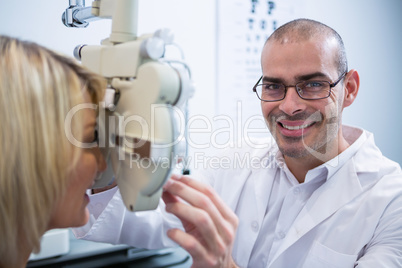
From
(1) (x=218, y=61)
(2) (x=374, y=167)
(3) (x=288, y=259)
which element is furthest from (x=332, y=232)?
(1) (x=218, y=61)

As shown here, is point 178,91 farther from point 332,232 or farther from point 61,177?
point 332,232

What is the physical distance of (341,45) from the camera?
1.24 meters

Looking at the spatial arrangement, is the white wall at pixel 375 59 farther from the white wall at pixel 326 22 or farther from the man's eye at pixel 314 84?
the man's eye at pixel 314 84

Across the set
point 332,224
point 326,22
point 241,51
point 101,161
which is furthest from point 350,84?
point 326,22

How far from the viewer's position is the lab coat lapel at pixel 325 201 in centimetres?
112

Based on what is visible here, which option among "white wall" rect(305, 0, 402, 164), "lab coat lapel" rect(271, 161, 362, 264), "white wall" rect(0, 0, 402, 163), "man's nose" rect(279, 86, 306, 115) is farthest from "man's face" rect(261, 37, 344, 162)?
"white wall" rect(305, 0, 402, 164)

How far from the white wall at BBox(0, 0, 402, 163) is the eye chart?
6cm

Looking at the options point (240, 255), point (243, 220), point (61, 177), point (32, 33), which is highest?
point (32, 33)

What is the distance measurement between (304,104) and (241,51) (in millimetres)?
919

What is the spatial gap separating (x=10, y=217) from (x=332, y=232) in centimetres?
94

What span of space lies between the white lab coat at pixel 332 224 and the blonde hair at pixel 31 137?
0.41 m

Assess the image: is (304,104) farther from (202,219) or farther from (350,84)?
(202,219)

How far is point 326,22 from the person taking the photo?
238 cm

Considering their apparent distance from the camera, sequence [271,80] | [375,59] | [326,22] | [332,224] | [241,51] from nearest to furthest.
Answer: [332,224] < [271,80] < [241,51] < [326,22] < [375,59]
